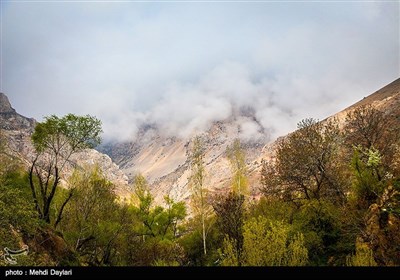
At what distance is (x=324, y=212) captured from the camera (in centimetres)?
3484

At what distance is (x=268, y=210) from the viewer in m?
39.1

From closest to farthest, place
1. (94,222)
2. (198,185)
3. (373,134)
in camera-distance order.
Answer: (373,134) < (94,222) < (198,185)

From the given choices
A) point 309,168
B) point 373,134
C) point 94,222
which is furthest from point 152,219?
point 373,134

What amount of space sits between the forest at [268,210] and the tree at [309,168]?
0.12m

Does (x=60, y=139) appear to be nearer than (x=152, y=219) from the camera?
Yes

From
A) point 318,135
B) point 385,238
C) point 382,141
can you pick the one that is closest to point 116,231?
point 318,135

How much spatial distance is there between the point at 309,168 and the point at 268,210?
23.3 ft

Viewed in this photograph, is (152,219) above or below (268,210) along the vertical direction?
above

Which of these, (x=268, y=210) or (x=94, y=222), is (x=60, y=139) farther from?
(x=268, y=210)

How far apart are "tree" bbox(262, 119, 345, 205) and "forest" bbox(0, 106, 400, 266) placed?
0.12m

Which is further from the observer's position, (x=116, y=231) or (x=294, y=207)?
(x=116, y=231)

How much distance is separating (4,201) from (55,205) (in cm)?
2828

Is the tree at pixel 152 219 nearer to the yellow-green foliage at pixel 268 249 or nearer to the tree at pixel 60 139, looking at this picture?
the tree at pixel 60 139
